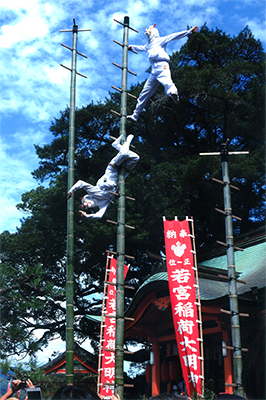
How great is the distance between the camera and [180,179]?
14.7m

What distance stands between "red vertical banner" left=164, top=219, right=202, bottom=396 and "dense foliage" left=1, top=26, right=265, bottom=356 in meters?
5.07

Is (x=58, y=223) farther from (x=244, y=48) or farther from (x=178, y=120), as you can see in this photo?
A: (x=244, y=48)

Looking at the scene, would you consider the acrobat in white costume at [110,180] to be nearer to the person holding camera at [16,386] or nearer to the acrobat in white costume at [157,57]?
the acrobat in white costume at [157,57]

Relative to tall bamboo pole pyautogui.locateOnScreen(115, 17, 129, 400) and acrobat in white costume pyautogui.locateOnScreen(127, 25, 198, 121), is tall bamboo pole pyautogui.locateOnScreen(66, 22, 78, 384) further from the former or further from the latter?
acrobat in white costume pyautogui.locateOnScreen(127, 25, 198, 121)

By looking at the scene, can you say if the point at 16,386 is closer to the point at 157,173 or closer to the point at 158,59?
the point at 158,59

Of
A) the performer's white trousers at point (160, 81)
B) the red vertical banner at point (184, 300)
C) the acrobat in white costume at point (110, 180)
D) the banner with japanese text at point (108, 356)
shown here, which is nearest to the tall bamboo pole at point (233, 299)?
the performer's white trousers at point (160, 81)

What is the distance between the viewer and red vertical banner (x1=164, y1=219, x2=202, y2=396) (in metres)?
7.74

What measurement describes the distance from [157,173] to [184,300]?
702 centimetres

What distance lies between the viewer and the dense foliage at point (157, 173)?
14312 millimetres

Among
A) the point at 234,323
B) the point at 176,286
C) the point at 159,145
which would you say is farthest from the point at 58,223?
the point at 234,323

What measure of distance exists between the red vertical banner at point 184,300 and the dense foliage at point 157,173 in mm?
5069

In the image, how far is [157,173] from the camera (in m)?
14.7

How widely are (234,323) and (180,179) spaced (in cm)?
911

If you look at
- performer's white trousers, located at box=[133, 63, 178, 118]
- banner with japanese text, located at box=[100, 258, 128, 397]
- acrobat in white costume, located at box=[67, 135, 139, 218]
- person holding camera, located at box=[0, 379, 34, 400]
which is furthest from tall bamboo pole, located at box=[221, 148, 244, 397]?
banner with japanese text, located at box=[100, 258, 128, 397]
